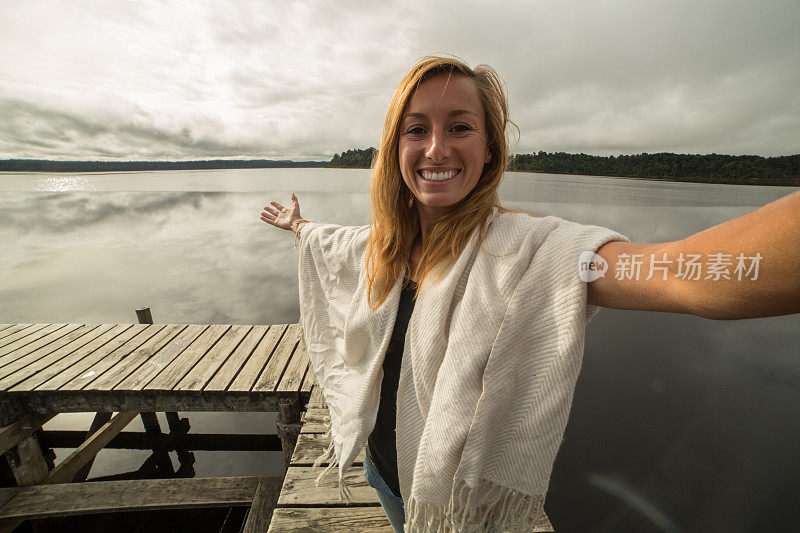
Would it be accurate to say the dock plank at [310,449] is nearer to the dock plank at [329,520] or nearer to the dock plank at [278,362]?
the dock plank at [329,520]

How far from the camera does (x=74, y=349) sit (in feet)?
14.8

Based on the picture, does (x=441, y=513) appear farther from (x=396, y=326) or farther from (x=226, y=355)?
(x=226, y=355)

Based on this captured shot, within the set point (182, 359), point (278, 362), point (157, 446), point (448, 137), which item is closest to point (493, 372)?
point (448, 137)

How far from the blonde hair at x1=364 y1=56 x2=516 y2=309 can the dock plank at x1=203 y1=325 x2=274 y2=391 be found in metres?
2.96

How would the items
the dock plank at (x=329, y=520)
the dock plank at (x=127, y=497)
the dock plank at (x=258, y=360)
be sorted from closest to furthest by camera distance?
1. the dock plank at (x=329, y=520)
2. the dock plank at (x=127, y=497)
3. the dock plank at (x=258, y=360)

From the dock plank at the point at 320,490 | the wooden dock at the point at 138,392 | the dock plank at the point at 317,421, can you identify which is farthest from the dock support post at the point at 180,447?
the dock plank at the point at 320,490

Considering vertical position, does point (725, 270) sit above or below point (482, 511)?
above

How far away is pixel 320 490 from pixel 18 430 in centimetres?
421

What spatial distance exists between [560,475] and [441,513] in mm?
7210

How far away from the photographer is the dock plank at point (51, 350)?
3994 millimetres

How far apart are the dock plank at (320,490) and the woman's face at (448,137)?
6.63 feet

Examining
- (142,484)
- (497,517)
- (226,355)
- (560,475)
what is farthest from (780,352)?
(142,484)

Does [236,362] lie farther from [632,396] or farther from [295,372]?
[632,396]

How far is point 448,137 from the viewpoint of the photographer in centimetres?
140
